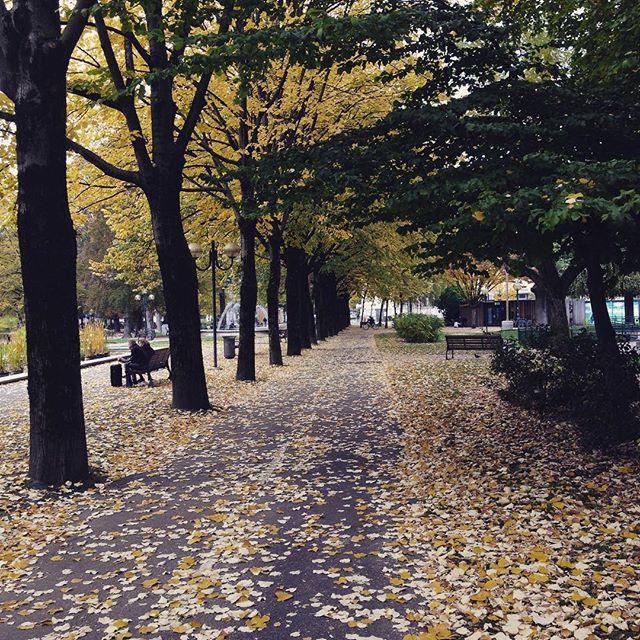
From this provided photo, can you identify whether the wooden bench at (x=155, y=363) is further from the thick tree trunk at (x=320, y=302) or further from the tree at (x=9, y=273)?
the tree at (x=9, y=273)

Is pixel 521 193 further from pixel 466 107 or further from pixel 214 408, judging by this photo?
pixel 214 408

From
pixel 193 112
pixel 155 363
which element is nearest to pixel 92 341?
pixel 155 363

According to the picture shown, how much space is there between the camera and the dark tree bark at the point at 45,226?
24.3 ft

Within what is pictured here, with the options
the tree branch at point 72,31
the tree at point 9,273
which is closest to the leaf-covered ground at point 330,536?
the tree branch at point 72,31

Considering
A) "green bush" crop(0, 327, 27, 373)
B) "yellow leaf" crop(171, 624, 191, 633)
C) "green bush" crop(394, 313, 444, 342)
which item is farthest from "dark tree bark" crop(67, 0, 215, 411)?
"green bush" crop(394, 313, 444, 342)

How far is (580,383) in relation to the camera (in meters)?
9.96

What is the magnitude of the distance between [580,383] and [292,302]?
18.3 meters

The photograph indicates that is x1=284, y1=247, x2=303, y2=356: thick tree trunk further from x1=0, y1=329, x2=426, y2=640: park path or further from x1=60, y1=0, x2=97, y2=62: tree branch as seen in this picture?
x1=60, y1=0, x2=97, y2=62: tree branch

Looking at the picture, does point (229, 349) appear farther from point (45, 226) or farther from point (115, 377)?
point (45, 226)

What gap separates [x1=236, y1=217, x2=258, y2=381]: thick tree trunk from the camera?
1781 centimetres

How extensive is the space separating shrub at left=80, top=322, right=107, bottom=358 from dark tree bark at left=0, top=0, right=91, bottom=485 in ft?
77.9

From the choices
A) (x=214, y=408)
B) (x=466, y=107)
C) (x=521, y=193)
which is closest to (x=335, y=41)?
(x=466, y=107)

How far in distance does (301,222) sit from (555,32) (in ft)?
41.6

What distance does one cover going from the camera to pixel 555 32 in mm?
10523
